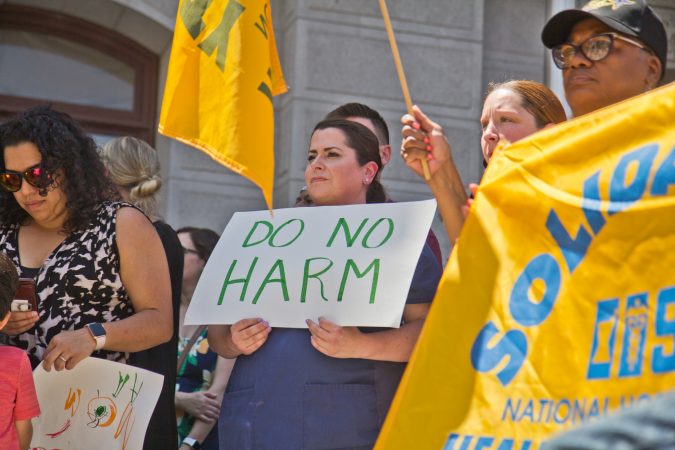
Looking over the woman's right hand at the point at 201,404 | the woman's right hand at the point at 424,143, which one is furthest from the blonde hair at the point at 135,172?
the woman's right hand at the point at 424,143

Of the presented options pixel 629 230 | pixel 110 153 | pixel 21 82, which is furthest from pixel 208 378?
pixel 21 82

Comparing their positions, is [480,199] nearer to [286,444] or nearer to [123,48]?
[286,444]

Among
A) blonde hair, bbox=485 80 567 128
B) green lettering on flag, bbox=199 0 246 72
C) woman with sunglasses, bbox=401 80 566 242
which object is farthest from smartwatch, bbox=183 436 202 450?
blonde hair, bbox=485 80 567 128

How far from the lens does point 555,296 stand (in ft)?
7.36

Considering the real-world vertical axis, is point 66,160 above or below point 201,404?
above

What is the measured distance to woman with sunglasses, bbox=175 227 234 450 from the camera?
15.4 ft

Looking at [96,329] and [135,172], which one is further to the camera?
[135,172]

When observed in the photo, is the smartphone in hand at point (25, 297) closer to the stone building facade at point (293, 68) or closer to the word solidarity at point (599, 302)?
the word solidarity at point (599, 302)

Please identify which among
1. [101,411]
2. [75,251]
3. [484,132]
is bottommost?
[101,411]

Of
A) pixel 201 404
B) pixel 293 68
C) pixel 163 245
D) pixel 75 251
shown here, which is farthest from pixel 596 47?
pixel 293 68

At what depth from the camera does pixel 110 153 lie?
14.8ft

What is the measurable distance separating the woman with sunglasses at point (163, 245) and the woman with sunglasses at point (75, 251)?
17 cm

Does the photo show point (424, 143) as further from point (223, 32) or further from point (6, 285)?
point (6, 285)

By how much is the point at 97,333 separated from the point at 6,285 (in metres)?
0.31
